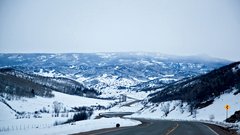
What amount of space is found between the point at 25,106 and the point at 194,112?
98751 millimetres

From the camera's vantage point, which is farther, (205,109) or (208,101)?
(208,101)

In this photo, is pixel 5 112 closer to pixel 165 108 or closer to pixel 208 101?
pixel 165 108

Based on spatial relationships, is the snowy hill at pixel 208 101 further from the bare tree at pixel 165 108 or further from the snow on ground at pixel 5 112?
the snow on ground at pixel 5 112

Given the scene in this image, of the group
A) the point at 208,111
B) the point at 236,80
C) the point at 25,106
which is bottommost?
the point at 25,106

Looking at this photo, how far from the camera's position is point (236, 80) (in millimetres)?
122125

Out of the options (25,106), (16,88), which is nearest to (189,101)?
(25,106)

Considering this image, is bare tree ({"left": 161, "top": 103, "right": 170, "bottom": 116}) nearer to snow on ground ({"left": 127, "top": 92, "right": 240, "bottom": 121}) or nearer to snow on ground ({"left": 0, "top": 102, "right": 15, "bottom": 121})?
snow on ground ({"left": 127, "top": 92, "right": 240, "bottom": 121})

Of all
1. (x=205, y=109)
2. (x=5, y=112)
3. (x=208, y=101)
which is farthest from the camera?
(x=5, y=112)

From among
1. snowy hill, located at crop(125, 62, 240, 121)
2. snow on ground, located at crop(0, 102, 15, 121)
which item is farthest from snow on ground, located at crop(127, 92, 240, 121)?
snow on ground, located at crop(0, 102, 15, 121)

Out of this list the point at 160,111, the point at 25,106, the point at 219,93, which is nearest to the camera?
the point at 219,93

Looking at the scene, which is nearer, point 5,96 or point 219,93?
point 219,93

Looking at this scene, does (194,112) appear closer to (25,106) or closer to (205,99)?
(205,99)

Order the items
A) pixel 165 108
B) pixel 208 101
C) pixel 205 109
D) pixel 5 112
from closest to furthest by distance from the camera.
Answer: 1. pixel 205 109
2. pixel 208 101
3. pixel 5 112
4. pixel 165 108

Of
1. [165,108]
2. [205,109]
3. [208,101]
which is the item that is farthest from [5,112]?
[208,101]
